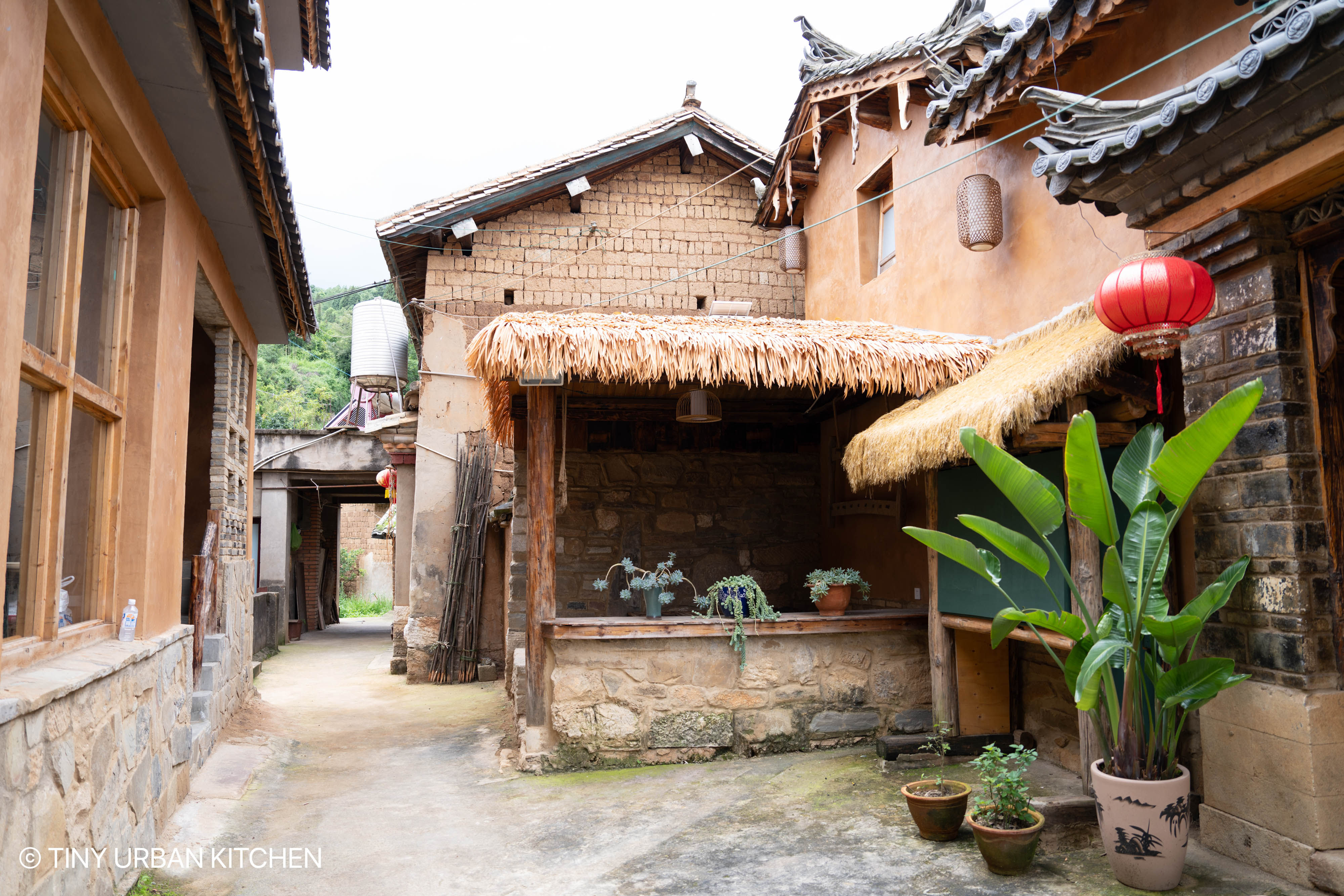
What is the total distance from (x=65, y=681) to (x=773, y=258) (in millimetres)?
9701

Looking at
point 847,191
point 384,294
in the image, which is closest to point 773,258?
point 847,191

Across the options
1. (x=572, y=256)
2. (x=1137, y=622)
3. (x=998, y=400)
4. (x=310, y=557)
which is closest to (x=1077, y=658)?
(x=1137, y=622)

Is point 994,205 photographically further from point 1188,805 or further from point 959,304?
point 1188,805

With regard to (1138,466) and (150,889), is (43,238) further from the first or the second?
(1138,466)

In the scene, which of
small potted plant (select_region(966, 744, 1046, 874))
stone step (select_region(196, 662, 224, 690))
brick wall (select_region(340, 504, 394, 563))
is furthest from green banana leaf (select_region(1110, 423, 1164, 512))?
brick wall (select_region(340, 504, 394, 563))

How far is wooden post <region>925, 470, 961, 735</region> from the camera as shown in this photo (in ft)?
20.2

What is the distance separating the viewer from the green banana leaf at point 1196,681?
3.66m

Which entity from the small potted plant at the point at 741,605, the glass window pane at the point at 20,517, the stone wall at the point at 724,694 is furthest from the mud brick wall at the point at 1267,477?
the glass window pane at the point at 20,517

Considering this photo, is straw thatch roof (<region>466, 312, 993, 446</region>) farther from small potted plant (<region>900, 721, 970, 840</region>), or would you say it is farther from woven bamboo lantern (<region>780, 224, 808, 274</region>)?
woven bamboo lantern (<region>780, 224, 808, 274</region>)

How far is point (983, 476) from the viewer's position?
577 centimetres

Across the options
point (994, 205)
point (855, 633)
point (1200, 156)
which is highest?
point (994, 205)

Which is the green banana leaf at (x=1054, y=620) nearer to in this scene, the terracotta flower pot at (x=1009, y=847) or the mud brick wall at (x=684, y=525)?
the terracotta flower pot at (x=1009, y=847)

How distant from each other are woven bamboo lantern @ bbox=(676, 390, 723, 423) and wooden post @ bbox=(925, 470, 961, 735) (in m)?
1.88

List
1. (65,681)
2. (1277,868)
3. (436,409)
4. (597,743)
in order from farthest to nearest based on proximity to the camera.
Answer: (436,409) < (597,743) < (1277,868) < (65,681)
